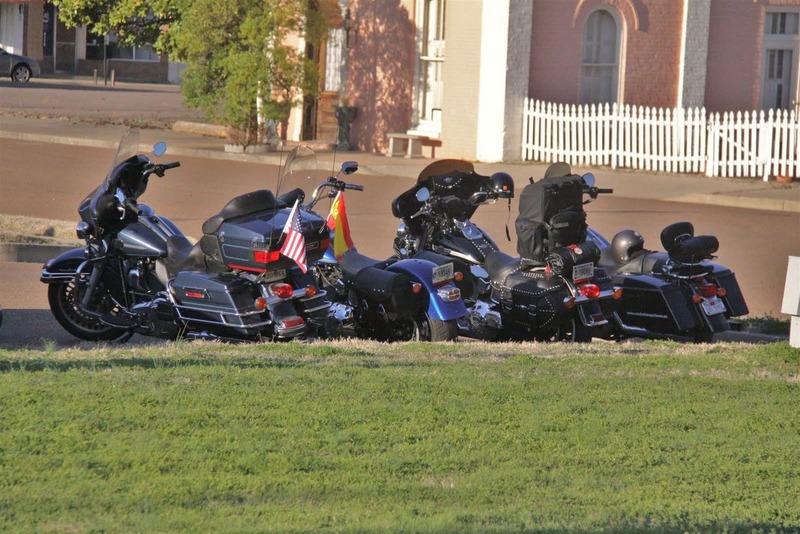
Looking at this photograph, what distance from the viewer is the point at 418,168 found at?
22719 millimetres

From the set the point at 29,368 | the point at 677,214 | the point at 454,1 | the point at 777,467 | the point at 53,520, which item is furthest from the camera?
the point at 454,1

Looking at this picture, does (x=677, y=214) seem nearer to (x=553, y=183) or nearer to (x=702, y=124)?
(x=702, y=124)

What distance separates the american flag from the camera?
8.80m

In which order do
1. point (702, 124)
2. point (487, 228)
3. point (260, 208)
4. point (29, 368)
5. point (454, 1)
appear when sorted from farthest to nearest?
point (454, 1), point (702, 124), point (487, 228), point (260, 208), point (29, 368)

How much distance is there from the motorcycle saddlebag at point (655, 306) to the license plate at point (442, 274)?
1513 mm

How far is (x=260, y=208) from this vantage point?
917cm

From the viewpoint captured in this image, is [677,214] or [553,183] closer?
[553,183]

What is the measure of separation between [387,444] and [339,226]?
13.5 ft

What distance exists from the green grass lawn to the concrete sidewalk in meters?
8.95

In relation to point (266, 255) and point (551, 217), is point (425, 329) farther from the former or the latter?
point (266, 255)

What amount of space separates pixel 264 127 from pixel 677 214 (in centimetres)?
1034

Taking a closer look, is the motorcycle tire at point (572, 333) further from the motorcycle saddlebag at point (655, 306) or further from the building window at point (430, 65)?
the building window at point (430, 65)

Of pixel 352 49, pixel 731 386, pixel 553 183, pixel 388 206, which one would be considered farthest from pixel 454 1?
pixel 731 386

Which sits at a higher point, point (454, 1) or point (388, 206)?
point (454, 1)
